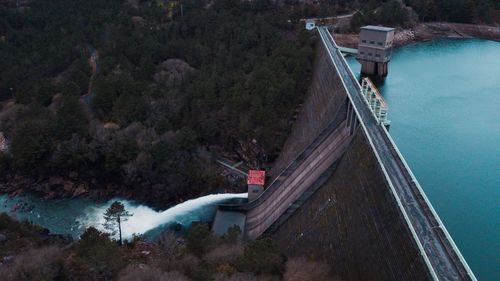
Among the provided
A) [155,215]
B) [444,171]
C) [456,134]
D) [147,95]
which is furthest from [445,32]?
[155,215]

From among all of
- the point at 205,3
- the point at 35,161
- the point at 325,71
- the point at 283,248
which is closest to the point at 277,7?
the point at 205,3

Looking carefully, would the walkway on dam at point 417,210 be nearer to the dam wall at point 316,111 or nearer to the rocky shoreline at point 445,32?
the dam wall at point 316,111

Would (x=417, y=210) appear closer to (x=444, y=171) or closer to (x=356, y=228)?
(x=356, y=228)

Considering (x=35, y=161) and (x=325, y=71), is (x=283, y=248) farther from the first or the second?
(x=35, y=161)

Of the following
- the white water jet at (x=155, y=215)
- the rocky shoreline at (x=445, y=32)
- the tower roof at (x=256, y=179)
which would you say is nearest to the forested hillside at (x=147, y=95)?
the white water jet at (x=155, y=215)

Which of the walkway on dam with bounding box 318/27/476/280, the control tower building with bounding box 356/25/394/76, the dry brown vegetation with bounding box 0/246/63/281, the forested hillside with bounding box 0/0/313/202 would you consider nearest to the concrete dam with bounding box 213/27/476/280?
the walkway on dam with bounding box 318/27/476/280

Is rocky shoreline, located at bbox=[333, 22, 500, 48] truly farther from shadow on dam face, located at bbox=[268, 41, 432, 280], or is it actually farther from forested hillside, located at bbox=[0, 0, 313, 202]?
shadow on dam face, located at bbox=[268, 41, 432, 280]

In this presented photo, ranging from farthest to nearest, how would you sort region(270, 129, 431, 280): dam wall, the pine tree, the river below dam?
the river below dam
the pine tree
region(270, 129, 431, 280): dam wall
